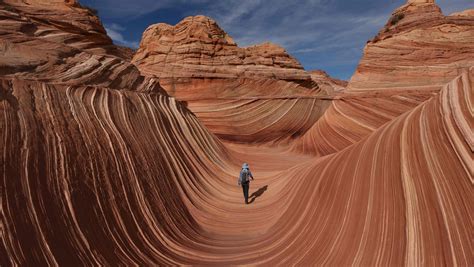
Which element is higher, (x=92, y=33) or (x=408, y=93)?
(x=92, y=33)

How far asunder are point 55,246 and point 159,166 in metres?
3.00

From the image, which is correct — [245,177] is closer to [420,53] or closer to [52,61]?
[52,61]

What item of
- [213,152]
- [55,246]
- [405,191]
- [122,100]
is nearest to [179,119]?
[213,152]

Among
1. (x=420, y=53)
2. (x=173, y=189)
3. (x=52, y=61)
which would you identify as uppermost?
(x=420, y=53)

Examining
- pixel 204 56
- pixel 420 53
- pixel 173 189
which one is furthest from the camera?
pixel 204 56

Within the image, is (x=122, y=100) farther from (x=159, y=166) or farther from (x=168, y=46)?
(x=168, y=46)

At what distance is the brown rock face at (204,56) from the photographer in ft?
53.2

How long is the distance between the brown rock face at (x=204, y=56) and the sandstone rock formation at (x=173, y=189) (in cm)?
913

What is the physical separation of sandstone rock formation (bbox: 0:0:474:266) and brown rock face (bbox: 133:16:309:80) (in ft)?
30.0

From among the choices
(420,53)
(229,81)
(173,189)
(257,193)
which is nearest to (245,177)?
(257,193)

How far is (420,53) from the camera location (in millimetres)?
10562

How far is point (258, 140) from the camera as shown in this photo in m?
15.9

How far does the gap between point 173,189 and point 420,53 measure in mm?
9285

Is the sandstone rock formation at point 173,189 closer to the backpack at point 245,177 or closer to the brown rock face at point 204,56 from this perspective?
the backpack at point 245,177
